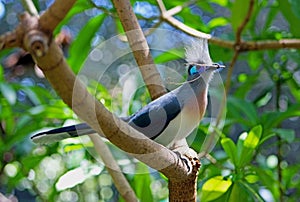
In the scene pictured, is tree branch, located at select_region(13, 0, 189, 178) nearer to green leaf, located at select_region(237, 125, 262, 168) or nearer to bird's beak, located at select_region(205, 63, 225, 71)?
bird's beak, located at select_region(205, 63, 225, 71)

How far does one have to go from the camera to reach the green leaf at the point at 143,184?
1.24m

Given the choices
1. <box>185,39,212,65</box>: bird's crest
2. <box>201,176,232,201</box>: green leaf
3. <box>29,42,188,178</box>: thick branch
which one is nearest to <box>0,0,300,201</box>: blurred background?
<box>201,176,232,201</box>: green leaf

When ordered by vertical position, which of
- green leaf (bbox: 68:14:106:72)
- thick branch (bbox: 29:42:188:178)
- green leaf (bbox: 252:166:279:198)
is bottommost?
green leaf (bbox: 252:166:279:198)

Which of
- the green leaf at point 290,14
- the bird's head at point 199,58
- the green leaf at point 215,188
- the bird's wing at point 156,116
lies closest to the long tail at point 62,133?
the bird's wing at point 156,116

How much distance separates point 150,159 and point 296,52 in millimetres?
989

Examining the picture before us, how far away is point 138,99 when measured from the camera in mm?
1449

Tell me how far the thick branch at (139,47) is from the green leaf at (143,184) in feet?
0.77

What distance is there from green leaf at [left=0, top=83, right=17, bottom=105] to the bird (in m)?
0.39

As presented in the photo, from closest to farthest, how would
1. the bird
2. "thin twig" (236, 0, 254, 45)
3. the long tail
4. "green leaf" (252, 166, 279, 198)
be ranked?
the long tail → the bird → "thin twig" (236, 0, 254, 45) → "green leaf" (252, 166, 279, 198)

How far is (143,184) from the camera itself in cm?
125

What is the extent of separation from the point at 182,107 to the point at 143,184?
28cm

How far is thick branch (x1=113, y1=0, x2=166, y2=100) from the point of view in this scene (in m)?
1.01

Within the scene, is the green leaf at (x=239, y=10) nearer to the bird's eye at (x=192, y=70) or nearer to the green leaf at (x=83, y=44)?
the bird's eye at (x=192, y=70)

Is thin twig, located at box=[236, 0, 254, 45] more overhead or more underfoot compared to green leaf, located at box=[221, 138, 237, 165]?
more overhead
